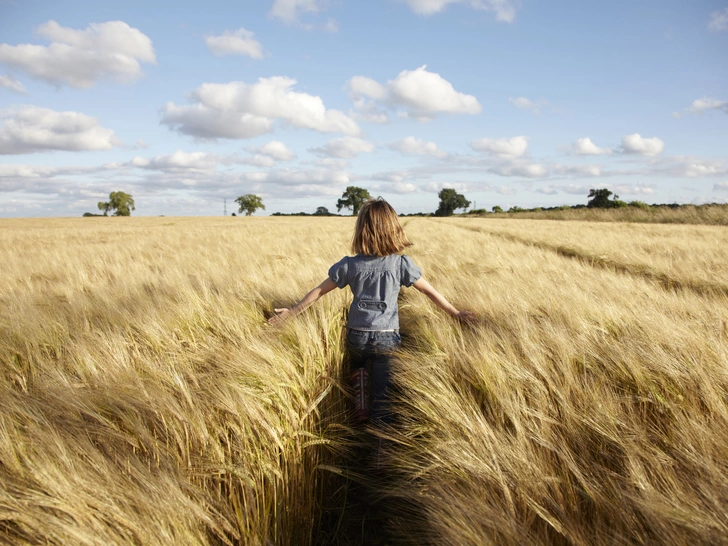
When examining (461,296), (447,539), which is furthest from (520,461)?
(461,296)

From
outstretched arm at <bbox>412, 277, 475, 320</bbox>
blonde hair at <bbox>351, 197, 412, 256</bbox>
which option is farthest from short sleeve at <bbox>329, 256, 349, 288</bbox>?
outstretched arm at <bbox>412, 277, 475, 320</bbox>

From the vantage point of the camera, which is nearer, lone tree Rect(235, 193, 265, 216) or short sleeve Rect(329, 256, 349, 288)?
short sleeve Rect(329, 256, 349, 288)

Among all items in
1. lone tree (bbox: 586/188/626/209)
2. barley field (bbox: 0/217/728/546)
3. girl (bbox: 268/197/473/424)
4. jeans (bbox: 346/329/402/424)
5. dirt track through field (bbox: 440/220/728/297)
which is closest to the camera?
barley field (bbox: 0/217/728/546)

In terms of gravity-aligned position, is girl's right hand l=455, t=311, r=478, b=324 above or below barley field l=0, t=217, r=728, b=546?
above

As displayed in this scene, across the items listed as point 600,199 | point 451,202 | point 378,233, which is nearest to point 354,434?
point 378,233

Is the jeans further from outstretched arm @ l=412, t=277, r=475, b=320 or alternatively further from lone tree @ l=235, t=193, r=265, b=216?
lone tree @ l=235, t=193, r=265, b=216

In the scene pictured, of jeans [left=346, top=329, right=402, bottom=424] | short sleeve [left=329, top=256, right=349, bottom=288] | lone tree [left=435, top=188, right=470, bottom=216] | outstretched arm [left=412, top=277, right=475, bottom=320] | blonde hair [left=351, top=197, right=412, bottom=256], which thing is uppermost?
lone tree [left=435, top=188, right=470, bottom=216]

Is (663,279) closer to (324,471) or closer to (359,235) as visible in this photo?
(359,235)

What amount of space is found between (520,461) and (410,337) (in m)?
1.52

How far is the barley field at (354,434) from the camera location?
0.89 meters

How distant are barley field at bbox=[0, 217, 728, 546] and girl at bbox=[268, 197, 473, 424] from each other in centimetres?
17

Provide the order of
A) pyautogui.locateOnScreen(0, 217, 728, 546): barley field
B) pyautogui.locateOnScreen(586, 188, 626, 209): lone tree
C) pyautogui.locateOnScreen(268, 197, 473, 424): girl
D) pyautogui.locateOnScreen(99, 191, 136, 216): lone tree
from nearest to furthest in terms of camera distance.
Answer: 1. pyautogui.locateOnScreen(0, 217, 728, 546): barley field
2. pyautogui.locateOnScreen(268, 197, 473, 424): girl
3. pyautogui.locateOnScreen(586, 188, 626, 209): lone tree
4. pyautogui.locateOnScreen(99, 191, 136, 216): lone tree

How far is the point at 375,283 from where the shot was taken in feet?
7.99

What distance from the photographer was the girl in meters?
2.30
